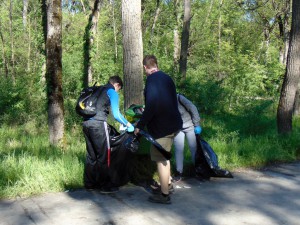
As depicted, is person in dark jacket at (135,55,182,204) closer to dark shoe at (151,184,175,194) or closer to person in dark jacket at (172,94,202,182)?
dark shoe at (151,184,175,194)

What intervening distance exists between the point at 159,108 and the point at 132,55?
7.47 ft

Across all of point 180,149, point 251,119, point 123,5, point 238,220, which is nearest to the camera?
point 238,220

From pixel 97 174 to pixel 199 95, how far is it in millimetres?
10515

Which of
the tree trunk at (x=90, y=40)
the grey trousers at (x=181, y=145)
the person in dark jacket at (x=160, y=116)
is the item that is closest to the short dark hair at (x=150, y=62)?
the person in dark jacket at (x=160, y=116)

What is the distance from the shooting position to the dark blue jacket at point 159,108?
507cm

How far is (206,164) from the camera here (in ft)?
21.0

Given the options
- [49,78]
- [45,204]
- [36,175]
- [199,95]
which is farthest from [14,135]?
[199,95]

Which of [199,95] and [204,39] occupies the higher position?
[204,39]

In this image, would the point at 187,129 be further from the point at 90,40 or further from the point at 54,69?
the point at 90,40

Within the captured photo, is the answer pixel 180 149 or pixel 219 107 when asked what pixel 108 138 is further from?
pixel 219 107

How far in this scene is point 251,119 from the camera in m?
10.9

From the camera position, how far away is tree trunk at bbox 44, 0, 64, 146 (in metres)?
8.07

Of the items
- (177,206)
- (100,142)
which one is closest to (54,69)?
(100,142)

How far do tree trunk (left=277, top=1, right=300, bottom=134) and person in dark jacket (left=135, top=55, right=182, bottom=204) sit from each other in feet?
16.4
